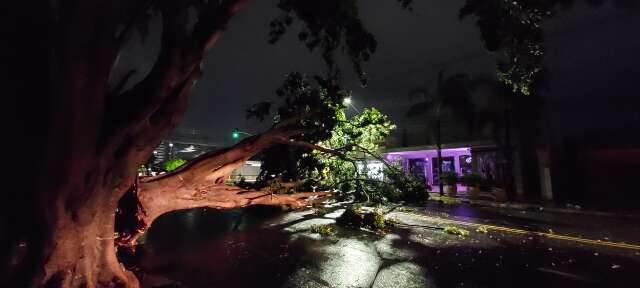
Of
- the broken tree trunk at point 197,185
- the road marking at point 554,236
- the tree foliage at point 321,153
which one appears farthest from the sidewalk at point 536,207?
the broken tree trunk at point 197,185

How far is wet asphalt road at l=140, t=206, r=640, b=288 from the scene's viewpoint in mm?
6551

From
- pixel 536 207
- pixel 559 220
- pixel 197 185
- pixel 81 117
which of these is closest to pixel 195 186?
pixel 197 185

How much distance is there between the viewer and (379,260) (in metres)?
7.98

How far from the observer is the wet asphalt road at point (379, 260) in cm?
655

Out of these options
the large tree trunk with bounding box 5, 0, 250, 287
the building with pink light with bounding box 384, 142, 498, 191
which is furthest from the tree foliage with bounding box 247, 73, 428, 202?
the building with pink light with bounding box 384, 142, 498, 191

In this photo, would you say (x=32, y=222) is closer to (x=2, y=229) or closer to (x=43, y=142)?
(x=2, y=229)

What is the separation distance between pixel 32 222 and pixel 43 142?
1.17 metres

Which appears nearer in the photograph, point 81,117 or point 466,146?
point 81,117

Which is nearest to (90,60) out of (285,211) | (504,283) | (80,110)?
(80,110)

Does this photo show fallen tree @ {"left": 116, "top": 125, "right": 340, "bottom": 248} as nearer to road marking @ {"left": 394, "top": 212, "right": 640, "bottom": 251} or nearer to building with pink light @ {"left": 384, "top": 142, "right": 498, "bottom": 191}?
road marking @ {"left": 394, "top": 212, "right": 640, "bottom": 251}

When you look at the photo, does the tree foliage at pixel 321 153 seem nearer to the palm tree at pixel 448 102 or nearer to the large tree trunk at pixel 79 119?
the large tree trunk at pixel 79 119

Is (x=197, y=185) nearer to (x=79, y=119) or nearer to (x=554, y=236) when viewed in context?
(x=79, y=119)

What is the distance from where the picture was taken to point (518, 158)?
22.4m

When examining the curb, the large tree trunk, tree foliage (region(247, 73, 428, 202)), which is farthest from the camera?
the curb
